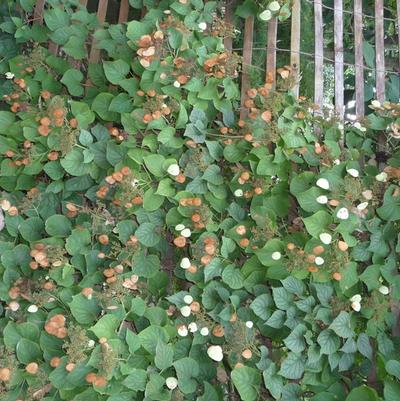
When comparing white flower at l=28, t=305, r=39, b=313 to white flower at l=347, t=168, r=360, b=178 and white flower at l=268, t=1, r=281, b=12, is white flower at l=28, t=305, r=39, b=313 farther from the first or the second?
white flower at l=268, t=1, r=281, b=12

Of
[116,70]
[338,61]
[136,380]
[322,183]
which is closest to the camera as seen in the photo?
[136,380]

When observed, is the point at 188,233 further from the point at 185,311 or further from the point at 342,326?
the point at 342,326

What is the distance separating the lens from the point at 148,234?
1.67 m

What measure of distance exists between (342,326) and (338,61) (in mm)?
940

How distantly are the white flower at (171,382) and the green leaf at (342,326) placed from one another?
1.59 feet

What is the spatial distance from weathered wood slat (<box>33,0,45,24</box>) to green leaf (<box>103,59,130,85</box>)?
1.37 ft

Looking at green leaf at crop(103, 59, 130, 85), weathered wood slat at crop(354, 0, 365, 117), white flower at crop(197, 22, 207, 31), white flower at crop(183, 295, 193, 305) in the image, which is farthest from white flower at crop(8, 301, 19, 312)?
weathered wood slat at crop(354, 0, 365, 117)

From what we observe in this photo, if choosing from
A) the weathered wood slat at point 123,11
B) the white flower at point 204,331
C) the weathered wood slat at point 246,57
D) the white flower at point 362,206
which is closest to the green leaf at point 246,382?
the white flower at point 204,331

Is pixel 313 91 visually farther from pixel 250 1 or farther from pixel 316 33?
pixel 250 1

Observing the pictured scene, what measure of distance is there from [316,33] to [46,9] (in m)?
1.01

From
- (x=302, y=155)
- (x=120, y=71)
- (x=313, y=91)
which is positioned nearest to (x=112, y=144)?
(x=120, y=71)

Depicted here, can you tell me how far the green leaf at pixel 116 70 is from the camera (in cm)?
175

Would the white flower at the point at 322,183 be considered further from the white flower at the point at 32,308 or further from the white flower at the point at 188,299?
the white flower at the point at 32,308

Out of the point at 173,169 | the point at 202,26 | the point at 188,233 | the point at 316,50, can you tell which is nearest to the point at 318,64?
the point at 316,50
